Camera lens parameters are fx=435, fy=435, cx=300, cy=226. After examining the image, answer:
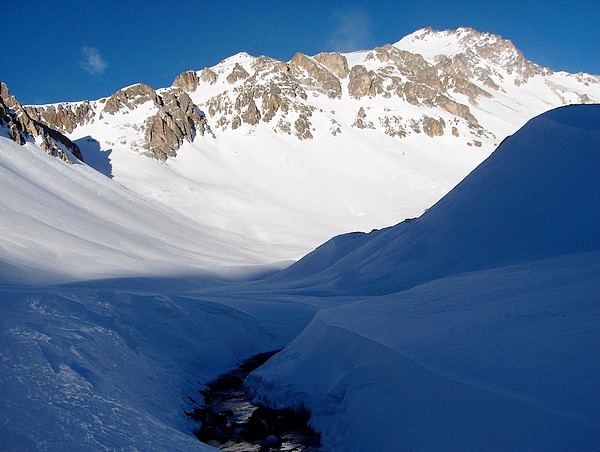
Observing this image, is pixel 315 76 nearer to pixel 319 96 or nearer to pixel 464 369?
pixel 319 96

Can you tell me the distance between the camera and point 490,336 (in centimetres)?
711

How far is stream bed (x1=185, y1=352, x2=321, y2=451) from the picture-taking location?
841 cm

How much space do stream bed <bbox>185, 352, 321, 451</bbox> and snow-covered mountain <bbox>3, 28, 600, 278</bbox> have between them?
109 feet

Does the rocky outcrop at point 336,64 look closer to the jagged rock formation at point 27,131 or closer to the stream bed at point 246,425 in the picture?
the jagged rock formation at point 27,131

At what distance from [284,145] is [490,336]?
89.7 metres

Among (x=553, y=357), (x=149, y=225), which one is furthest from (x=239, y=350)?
(x=149, y=225)

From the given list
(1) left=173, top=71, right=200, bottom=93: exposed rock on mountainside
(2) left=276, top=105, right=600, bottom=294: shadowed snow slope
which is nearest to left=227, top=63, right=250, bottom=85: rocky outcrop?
(1) left=173, top=71, right=200, bottom=93: exposed rock on mountainside

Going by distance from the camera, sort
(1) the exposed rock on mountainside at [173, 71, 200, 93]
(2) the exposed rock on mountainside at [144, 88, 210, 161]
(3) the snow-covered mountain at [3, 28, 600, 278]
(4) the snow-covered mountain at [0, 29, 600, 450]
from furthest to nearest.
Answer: (1) the exposed rock on mountainside at [173, 71, 200, 93] → (2) the exposed rock on mountainside at [144, 88, 210, 161] → (3) the snow-covered mountain at [3, 28, 600, 278] → (4) the snow-covered mountain at [0, 29, 600, 450]

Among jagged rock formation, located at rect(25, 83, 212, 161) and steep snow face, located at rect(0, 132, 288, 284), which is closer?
steep snow face, located at rect(0, 132, 288, 284)

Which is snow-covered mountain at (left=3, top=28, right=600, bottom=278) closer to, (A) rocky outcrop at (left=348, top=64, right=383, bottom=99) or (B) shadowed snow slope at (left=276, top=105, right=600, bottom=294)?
(A) rocky outcrop at (left=348, top=64, right=383, bottom=99)

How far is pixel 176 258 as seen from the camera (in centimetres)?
3409

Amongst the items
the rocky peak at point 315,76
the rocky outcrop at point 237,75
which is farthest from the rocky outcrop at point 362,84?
the rocky outcrop at point 237,75

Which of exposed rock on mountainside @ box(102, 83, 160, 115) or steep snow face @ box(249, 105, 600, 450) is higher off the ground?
exposed rock on mountainside @ box(102, 83, 160, 115)

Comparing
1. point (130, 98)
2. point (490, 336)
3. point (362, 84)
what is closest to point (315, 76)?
point (362, 84)
